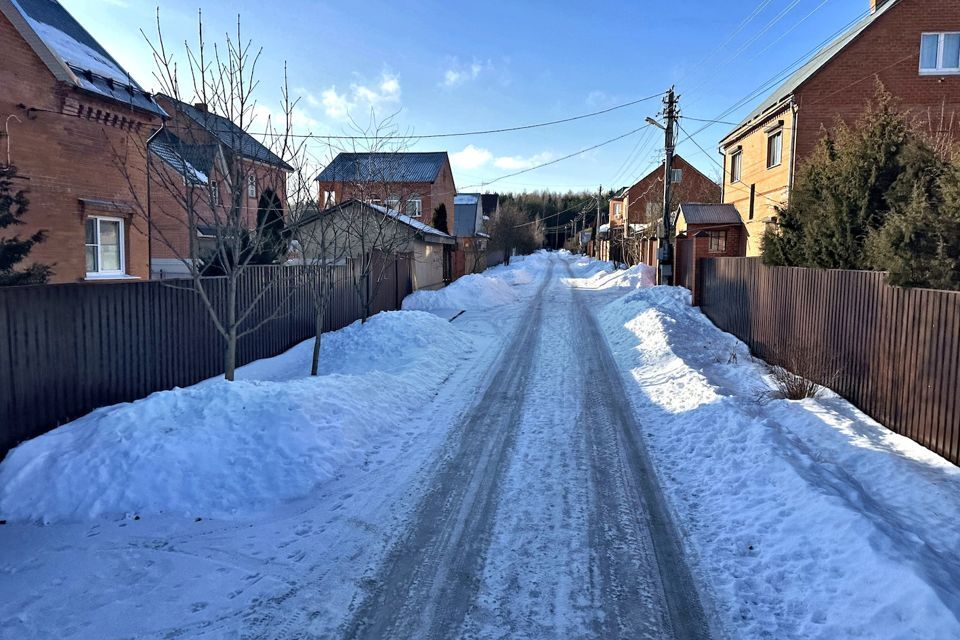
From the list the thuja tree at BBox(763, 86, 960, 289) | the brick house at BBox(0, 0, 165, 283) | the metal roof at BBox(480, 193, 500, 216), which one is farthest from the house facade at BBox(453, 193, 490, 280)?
the metal roof at BBox(480, 193, 500, 216)

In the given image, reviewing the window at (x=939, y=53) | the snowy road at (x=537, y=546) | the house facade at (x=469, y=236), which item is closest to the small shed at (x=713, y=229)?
the window at (x=939, y=53)

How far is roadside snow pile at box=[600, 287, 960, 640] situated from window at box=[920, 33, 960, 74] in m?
17.1

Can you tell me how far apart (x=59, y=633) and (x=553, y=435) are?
5071 millimetres

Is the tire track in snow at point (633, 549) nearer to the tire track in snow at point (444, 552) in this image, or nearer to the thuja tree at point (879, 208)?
the tire track in snow at point (444, 552)

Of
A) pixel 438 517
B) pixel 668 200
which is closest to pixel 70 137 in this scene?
pixel 438 517

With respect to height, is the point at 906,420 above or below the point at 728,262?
below

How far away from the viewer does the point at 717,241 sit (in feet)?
83.5

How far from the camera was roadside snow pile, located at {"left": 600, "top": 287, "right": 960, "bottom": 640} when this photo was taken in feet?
11.5

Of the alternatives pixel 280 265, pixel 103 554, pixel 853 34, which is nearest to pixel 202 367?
pixel 280 265

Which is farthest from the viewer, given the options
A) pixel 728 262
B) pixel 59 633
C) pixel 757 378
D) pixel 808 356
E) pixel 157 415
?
pixel 728 262

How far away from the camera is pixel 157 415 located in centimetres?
597

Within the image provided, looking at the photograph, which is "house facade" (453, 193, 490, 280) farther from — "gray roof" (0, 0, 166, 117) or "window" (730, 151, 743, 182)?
"gray roof" (0, 0, 166, 117)

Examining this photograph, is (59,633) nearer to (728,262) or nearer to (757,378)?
(757,378)

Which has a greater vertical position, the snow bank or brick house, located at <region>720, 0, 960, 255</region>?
brick house, located at <region>720, 0, 960, 255</region>
